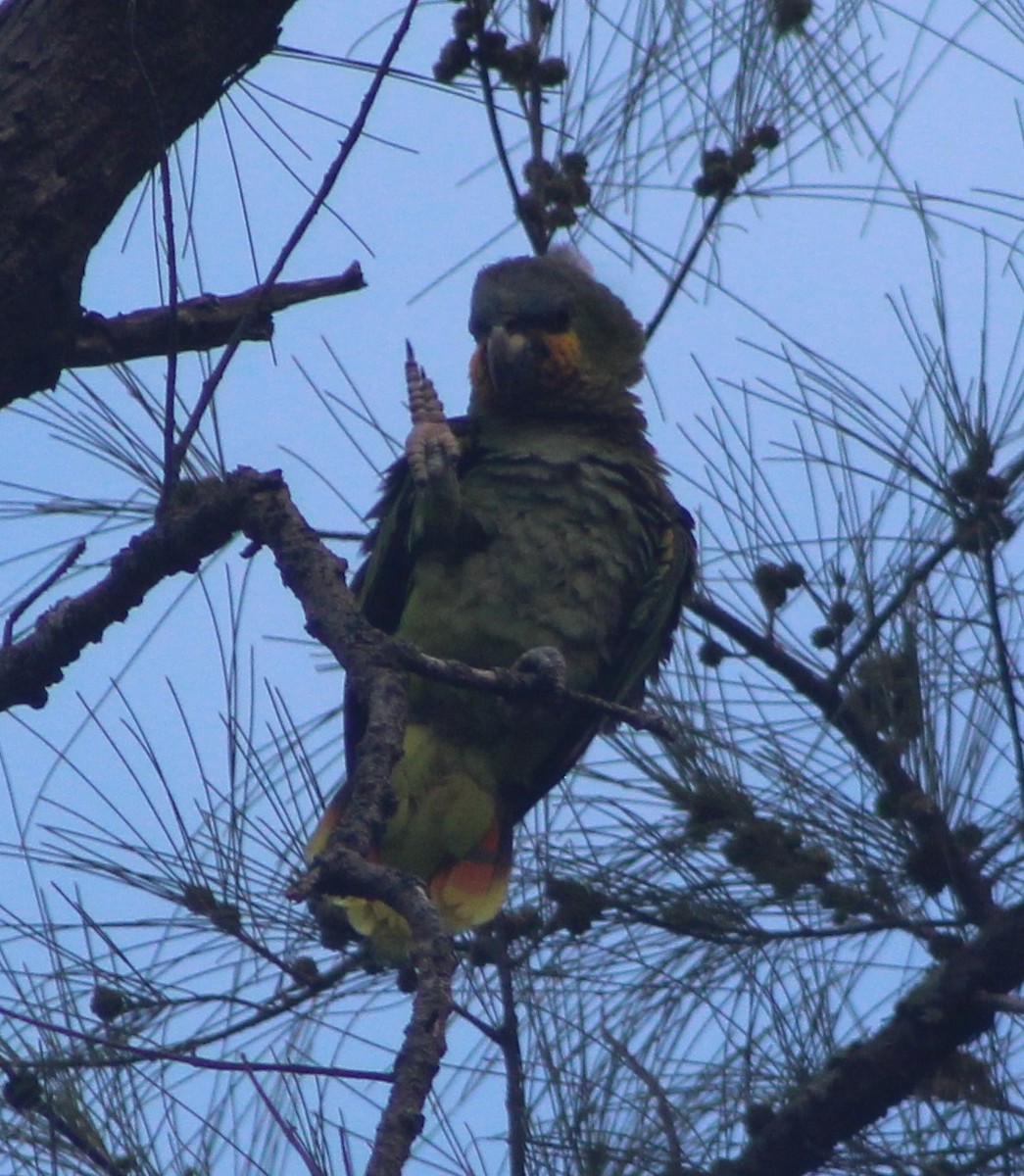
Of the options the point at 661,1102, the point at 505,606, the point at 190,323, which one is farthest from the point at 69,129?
the point at 661,1102

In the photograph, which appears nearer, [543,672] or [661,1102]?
[543,672]

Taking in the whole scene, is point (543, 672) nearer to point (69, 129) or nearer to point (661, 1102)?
point (661, 1102)

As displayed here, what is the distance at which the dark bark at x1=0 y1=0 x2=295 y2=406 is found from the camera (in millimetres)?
1749

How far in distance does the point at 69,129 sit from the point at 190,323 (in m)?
0.26

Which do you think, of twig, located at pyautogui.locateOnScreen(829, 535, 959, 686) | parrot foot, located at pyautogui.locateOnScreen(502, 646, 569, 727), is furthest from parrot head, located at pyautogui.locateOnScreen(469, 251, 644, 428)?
parrot foot, located at pyautogui.locateOnScreen(502, 646, 569, 727)

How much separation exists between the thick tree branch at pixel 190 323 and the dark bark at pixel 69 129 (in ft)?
0.22

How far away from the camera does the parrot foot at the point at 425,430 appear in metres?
2.05

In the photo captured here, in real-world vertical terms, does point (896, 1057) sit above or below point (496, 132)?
below

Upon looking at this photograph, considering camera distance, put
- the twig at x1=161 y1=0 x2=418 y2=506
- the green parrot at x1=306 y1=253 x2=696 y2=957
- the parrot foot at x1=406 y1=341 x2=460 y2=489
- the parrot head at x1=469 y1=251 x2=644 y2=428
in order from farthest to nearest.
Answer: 1. the parrot head at x1=469 y1=251 x2=644 y2=428
2. the green parrot at x1=306 y1=253 x2=696 y2=957
3. the parrot foot at x1=406 y1=341 x2=460 y2=489
4. the twig at x1=161 y1=0 x2=418 y2=506

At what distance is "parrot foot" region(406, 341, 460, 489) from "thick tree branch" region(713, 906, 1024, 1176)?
3.01 ft

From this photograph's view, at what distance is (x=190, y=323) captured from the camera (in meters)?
1.88

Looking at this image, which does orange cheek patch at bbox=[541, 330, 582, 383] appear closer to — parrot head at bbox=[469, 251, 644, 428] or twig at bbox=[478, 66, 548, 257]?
parrot head at bbox=[469, 251, 644, 428]

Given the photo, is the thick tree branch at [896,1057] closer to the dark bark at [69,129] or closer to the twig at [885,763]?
the twig at [885,763]

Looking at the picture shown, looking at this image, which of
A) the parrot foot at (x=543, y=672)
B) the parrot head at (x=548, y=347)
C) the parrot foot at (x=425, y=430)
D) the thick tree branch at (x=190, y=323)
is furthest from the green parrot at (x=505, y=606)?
the parrot foot at (x=543, y=672)
